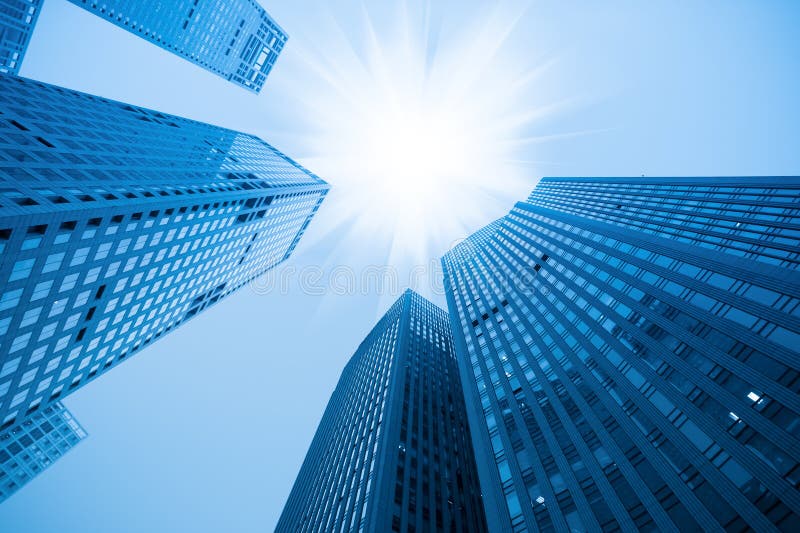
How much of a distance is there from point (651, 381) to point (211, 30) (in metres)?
147

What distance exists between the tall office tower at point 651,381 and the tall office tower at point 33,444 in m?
92.9

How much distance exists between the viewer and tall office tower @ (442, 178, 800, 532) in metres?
19.8

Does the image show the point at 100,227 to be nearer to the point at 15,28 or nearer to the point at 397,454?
the point at 397,454

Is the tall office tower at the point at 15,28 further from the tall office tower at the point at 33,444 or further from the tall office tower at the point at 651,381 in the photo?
the tall office tower at the point at 651,381

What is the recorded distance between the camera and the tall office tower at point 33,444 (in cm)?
8156

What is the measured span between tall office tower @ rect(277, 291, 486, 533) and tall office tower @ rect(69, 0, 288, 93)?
109 meters

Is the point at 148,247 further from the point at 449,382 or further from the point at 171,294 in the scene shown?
the point at 449,382

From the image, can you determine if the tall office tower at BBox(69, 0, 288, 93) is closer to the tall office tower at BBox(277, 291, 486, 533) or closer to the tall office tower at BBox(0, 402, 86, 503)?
the tall office tower at BBox(0, 402, 86, 503)

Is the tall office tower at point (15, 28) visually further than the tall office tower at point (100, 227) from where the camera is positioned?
Yes

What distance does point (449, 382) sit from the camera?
80000mm

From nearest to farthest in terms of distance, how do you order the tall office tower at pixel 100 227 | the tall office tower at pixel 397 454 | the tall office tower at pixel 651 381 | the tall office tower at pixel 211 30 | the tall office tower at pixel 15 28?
the tall office tower at pixel 651 381 < the tall office tower at pixel 100 227 < the tall office tower at pixel 397 454 < the tall office tower at pixel 15 28 < the tall office tower at pixel 211 30

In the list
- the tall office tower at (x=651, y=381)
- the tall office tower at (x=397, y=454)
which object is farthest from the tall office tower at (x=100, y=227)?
the tall office tower at (x=651, y=381)

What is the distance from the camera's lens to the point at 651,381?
2730cm

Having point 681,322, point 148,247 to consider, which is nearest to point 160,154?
point 148,247
